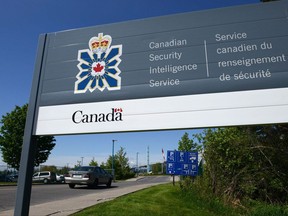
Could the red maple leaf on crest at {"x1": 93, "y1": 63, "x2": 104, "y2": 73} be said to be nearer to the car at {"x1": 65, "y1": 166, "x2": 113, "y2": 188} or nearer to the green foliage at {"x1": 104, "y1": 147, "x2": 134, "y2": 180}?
the car at {"x1": 65, "y1": 166, "x2": 113, "y2": 188}

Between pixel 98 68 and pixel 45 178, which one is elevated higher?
pixel 98 68

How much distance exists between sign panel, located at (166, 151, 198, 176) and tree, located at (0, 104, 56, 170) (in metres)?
17.1

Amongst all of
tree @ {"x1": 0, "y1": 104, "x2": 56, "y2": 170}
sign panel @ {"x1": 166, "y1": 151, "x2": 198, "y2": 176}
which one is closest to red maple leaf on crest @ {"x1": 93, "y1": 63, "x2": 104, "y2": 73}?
sign panel @ {"x1": 166, "y1": 151, "x2": 198, "y2": 176}

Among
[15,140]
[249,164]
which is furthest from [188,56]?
[15,140]

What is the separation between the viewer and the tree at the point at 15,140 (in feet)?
95.7

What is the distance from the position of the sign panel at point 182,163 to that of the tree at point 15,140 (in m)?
17.1

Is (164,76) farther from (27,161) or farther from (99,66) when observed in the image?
(27,161)

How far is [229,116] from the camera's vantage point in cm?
340

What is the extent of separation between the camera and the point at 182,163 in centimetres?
1600

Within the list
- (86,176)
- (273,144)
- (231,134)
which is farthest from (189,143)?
(273,144)

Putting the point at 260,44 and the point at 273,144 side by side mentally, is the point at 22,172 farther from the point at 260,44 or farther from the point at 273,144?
the point at 273,144

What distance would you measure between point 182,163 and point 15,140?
20763 millimetres

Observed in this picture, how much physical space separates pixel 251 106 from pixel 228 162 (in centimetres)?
883

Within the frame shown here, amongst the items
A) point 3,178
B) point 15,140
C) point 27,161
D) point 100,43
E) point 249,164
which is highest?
point 15,140
